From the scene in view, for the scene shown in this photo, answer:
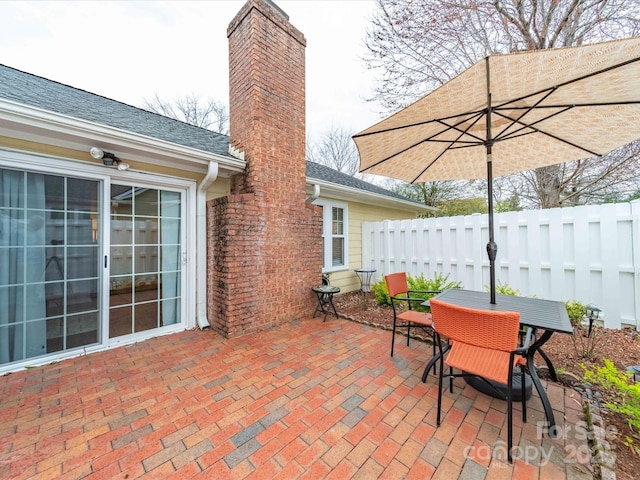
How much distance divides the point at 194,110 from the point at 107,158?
14.5 meters

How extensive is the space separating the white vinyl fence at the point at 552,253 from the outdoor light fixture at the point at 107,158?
17.9ft

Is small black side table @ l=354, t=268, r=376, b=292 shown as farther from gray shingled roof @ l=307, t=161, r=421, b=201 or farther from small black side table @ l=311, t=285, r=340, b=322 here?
Result: gray shingled roof @ l=307, t=161, r=421, b=201

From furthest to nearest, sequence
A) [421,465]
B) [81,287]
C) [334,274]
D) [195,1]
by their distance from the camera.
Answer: [334,274] < [195,1] < [81,287] < [421,465]

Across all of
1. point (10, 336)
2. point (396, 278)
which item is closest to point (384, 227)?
point (396, 278)

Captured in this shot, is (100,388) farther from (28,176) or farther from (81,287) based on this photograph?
(28,176)

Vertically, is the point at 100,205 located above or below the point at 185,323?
above

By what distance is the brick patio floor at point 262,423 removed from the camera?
5.27 ft

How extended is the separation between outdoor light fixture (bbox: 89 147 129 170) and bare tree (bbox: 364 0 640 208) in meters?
6.86

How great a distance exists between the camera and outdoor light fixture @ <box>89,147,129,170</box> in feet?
9.68

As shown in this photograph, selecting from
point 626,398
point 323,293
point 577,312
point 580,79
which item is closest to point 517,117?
point 580,79

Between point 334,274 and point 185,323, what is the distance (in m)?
3.50

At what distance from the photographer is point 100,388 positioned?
2.47 m

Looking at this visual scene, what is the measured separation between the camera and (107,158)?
3135 millimetres

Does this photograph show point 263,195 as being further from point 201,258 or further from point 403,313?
point 403,313
